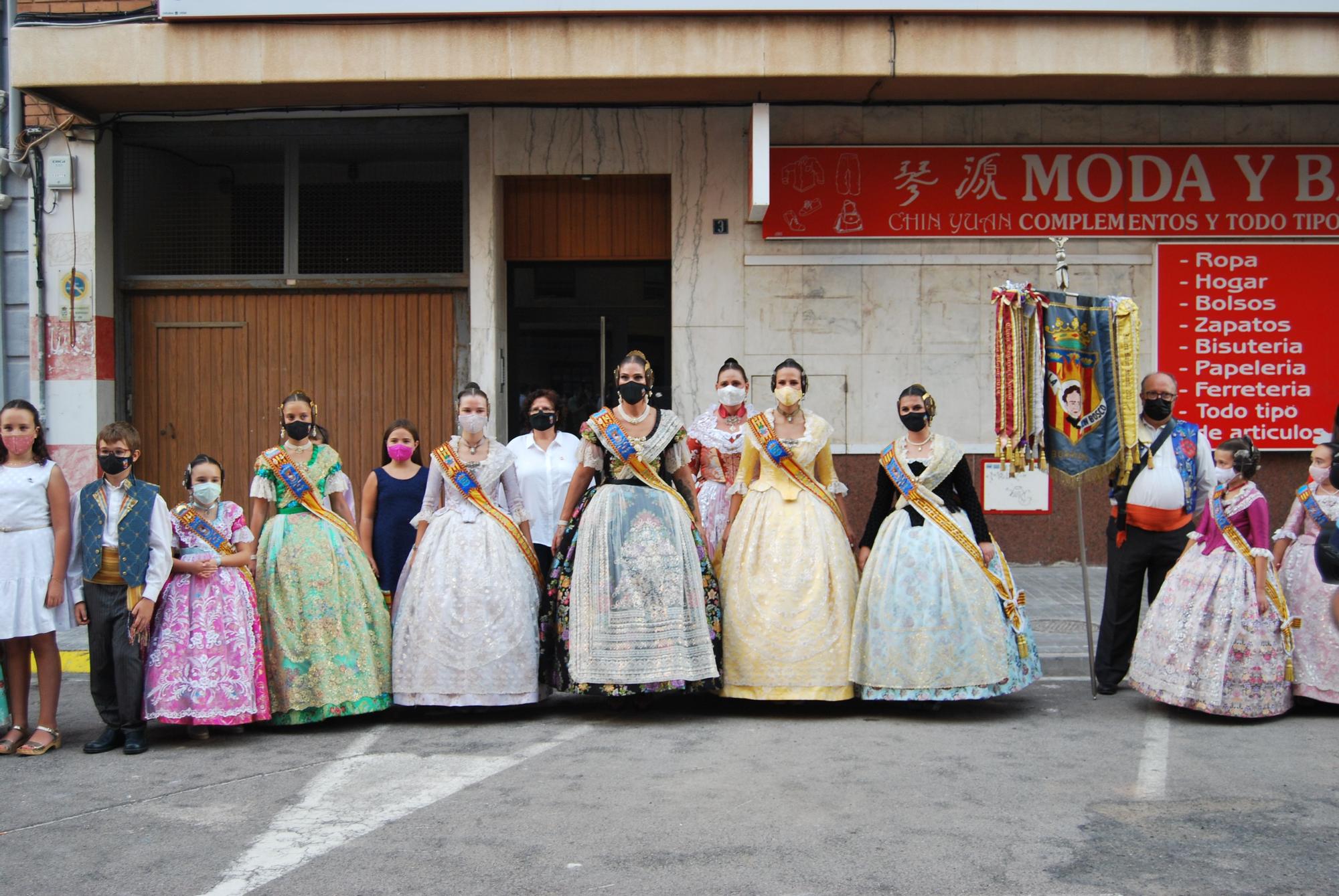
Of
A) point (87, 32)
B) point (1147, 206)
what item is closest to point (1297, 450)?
point (1147, 206)

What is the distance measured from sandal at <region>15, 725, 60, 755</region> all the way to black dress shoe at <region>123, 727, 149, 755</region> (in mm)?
401

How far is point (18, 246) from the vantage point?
38.7ft

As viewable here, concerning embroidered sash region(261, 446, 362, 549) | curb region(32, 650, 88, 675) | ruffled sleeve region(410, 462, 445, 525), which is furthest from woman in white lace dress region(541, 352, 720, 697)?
curb region(32, 650, 88, 675)

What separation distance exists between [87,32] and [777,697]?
26.8 feet

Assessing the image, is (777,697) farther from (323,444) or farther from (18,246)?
(18,246)

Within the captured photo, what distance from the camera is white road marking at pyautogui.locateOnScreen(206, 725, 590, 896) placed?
4531 mm

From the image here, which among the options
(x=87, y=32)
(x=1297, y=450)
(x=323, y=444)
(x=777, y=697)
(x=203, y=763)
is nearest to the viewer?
(x=203, y=763)

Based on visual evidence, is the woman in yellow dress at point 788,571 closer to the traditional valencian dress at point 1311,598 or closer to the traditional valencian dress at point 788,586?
the traditional valencian dress at point 788,586

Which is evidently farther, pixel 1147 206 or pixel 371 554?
pixel 1147 206

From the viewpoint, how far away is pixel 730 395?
804cm

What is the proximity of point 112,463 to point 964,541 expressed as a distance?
14.0 feet

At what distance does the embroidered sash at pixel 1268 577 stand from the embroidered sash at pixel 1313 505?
0.37m

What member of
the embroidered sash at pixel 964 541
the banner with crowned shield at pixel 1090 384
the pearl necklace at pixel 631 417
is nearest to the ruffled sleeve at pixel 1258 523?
the banner with crowned shield at pixel 1090 384

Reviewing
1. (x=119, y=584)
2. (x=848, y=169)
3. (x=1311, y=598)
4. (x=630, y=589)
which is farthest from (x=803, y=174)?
(x=119, y=584)
